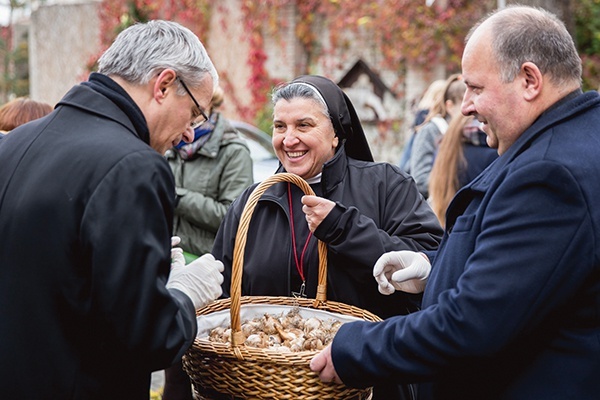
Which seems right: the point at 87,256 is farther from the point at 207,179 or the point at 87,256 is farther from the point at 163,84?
the point at 207,179

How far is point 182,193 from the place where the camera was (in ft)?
13.2

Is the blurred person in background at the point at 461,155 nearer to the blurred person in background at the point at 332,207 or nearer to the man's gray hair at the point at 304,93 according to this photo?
the blurred person in background at the point at 332,207

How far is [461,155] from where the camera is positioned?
444 cm

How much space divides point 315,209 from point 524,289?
3.24ft

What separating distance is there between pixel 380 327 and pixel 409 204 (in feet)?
3.08

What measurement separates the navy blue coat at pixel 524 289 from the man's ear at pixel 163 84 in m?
0.91

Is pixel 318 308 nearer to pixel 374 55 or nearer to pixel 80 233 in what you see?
pixel 80 233

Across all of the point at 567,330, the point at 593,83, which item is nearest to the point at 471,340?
the point at 567,330

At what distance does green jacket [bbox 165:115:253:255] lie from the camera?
3969 millimetres

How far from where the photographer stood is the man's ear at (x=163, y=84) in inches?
73.9

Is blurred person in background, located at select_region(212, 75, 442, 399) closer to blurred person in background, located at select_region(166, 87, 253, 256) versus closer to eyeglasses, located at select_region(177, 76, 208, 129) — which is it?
eyeglasses, located at select_region(177, 76, 208, 129)

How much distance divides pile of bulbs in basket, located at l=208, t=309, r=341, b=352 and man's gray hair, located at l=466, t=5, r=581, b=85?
3.29 feet

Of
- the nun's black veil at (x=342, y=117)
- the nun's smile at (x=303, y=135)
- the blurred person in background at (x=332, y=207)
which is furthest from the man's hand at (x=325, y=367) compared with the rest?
the nun's black veil at (x=342, y=117)

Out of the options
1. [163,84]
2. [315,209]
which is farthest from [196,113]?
[315,209]
